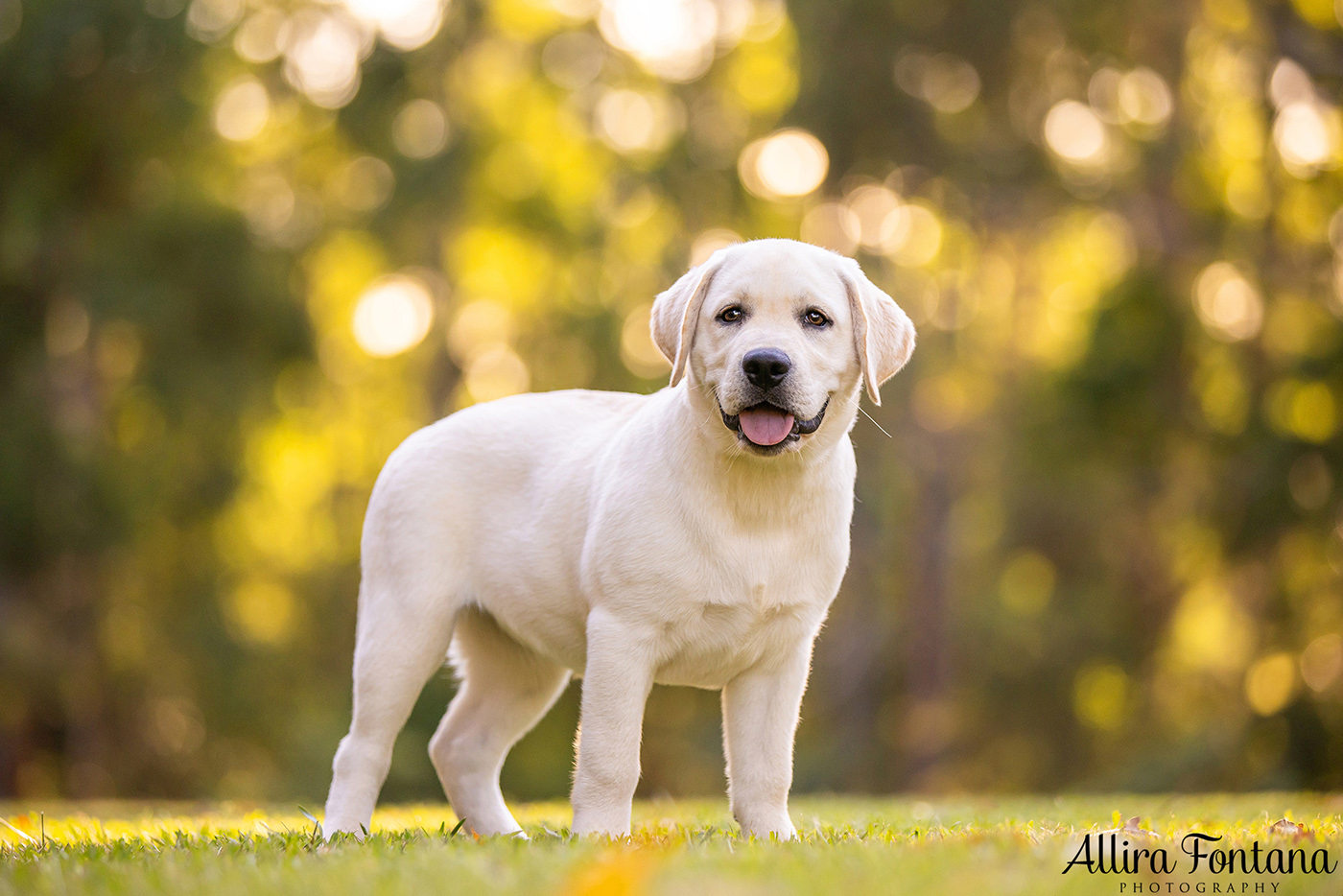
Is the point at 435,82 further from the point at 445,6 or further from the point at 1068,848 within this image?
the point at 1068,848

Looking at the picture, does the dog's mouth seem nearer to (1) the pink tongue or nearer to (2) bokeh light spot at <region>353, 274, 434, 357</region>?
(1) the pink tongue

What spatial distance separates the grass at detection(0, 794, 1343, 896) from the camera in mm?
3139

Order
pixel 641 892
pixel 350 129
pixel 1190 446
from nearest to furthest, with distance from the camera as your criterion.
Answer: pixel 641 892 < pixel 1190 446 < pixel 350 129

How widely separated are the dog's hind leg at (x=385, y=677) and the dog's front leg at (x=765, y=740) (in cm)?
128

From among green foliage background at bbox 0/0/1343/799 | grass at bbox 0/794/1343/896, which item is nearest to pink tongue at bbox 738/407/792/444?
grass at bbox 0/794/1343/896

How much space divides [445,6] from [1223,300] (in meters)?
14.2

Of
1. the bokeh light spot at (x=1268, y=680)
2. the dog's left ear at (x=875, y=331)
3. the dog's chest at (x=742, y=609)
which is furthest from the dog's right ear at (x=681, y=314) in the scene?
the bokeh light spot at (x=1268, y=680)

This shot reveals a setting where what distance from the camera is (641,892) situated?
Answer: 117 inches

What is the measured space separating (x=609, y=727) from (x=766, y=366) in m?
1.38

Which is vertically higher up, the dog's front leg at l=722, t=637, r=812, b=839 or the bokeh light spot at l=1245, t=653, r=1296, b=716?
the dog's front leg at l=722, t=637, r=812, b=839

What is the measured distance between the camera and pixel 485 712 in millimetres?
5688

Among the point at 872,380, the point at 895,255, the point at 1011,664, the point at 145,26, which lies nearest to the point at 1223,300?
the point at 895,255

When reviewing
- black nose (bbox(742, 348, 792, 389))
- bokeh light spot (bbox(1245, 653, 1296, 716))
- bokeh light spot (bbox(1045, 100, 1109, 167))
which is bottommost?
bokeh light spot (bbox(1245, 653, 1296, 716))

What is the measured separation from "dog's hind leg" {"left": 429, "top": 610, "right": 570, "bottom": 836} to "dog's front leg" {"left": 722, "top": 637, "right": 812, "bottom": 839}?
4.08 ft
